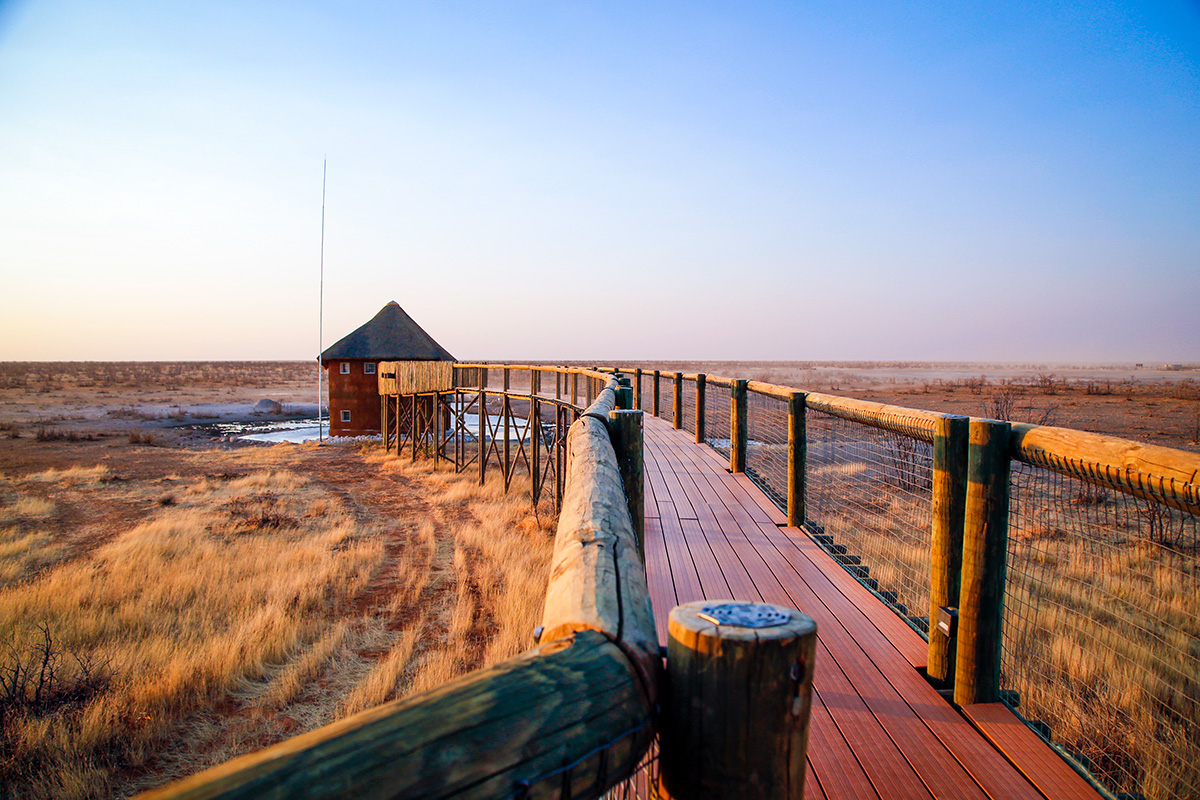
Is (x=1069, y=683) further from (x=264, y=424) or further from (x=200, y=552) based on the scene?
(x=264, y=424)

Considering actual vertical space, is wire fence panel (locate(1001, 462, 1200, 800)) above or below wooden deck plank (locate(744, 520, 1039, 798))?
below

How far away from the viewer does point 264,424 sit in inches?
1200

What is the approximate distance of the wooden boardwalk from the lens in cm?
214

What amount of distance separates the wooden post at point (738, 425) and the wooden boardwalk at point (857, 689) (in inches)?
81.4

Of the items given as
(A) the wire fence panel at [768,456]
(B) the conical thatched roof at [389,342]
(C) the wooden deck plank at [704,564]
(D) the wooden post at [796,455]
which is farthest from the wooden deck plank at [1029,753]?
(B) the conical thatched roof at [389,342]

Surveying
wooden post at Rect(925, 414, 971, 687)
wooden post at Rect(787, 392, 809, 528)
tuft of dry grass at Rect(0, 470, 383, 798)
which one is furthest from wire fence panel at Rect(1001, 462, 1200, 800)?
tuft of dry grass at Rect(0, 470, 383, 798)

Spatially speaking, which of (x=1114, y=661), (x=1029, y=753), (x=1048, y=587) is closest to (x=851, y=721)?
(x=1029, y=753)

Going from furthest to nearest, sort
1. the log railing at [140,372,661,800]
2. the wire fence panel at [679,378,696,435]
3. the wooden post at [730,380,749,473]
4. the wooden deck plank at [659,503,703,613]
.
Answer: the wire fence panel at [679,378,696,435]
the wooden post at [730,380,749,473]
the wooden deck plank at [659,503,703,613]
the log railing at [140,372,661,800]

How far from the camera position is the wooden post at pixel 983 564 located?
251 cm

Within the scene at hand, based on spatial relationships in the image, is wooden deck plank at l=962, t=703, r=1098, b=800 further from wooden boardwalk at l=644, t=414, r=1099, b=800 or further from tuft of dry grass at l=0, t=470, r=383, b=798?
tuft of dry grass at l=0, t=470, r=383, b=798

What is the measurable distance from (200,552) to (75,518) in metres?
4.84

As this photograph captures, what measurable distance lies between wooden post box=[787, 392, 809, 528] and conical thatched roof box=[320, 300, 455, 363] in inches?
847

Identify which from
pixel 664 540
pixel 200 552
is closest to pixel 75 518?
pixel 200 552

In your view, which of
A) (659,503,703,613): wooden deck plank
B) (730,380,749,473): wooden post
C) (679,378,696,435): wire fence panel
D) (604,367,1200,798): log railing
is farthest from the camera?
(679,378,696,435): wire fence panel
